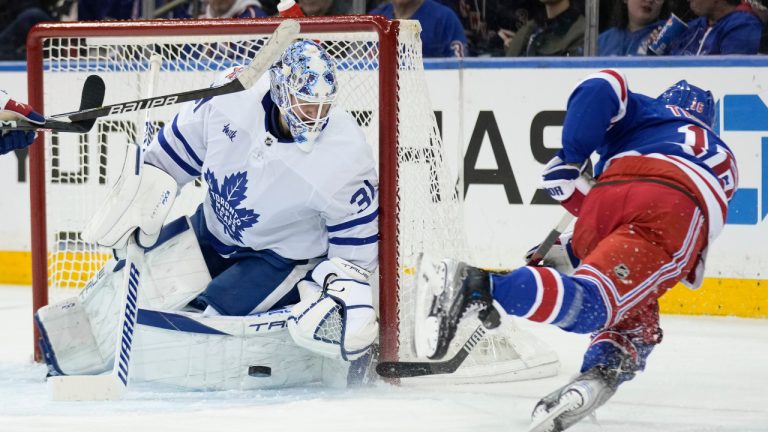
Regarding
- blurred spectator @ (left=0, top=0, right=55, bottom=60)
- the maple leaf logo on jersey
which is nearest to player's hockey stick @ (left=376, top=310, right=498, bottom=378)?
the maple leaf logo on jersey

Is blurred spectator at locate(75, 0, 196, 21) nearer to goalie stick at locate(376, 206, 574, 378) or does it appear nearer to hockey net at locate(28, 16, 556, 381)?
hockey net at locate(28, 16, 556, 381)

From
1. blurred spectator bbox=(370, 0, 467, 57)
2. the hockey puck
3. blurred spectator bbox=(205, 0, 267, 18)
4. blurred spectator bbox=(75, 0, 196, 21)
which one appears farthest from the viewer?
blurred spectator bbox=(75, 0, 196, 21)

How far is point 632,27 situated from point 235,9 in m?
1.63

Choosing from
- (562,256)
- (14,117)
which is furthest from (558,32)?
(14,117)

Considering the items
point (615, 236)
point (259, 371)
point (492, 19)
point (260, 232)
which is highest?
point (492, 19)

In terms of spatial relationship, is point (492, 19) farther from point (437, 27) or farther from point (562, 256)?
point (562, 256)

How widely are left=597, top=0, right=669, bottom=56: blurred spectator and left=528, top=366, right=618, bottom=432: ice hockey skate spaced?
2282 mm

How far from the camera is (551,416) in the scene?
8.73ft

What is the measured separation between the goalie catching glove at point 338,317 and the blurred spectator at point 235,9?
7.29 ft

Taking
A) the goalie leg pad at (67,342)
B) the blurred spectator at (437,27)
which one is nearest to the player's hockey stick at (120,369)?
the goalie leg pad at (67,342)

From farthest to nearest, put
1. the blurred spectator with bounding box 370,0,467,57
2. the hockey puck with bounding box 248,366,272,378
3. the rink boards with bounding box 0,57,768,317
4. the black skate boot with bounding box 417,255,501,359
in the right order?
1. the blurred spectator with bounding box 370,0,467,57
2. the rink boards with bounding box 0,57,768,317
3. the hockey puck with bounding box 248,366,272,378
4. the black skate boot with bounding box 417,255,501,359

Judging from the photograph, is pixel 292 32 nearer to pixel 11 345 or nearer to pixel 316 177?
pixel 316 177

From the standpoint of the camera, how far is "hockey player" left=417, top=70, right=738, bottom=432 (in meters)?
2.45

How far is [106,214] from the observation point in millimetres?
3197
